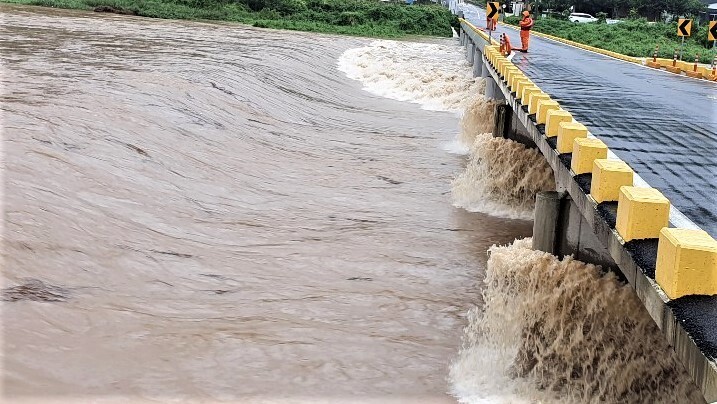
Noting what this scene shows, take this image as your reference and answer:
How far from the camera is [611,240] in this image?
5477mm

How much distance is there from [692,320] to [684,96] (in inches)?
438

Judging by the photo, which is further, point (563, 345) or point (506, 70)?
point (506, 70)

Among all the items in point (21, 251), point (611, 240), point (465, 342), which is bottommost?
point (465, 342)

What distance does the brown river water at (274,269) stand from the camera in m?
6.03

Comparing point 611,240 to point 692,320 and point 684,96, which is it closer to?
point 692,320

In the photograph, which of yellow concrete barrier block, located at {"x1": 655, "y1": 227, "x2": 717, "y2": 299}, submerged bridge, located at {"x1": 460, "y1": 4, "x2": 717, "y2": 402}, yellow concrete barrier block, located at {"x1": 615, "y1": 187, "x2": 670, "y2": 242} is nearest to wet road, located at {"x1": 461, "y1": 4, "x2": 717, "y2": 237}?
submerged bridge, located at {"x1": 460, "y1": 4, "x2": 717, "y2": 402}

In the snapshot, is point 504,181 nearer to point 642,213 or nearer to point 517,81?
point 517,81

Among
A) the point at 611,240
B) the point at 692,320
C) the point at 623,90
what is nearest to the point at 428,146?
the point at 623,90

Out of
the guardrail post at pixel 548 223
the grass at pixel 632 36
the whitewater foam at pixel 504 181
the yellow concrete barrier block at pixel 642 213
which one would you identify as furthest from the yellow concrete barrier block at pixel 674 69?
the yellow concrete barrier block at pixel 642 213

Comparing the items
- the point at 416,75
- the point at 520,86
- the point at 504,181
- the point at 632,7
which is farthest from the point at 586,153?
Result: the point at 632,7

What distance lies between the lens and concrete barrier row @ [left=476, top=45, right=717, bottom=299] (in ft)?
13.7

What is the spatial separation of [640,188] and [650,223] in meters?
0.27

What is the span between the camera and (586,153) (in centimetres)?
669

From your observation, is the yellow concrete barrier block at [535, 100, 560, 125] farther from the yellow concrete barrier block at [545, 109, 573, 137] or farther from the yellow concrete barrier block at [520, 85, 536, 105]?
the yellow concrete barrier block at [520, 85, 536, 105]
